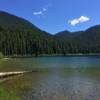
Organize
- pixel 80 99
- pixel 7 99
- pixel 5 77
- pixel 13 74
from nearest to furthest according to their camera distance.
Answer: pixel 7 99 → pixel 80 99 → pixel 5 77 → pixel 13 74

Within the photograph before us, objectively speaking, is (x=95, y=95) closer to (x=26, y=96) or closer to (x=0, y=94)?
(x=26, y=96)

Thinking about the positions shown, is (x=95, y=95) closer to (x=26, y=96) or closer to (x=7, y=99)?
(x=26, y=96)

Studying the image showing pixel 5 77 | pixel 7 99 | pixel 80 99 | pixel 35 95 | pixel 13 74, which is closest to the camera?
pixel 7 99

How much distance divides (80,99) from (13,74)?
29.4 m

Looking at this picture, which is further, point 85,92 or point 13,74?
point 13,74

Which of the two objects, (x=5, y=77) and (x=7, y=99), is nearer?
(x=7, y=99)

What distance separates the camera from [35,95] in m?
32.7

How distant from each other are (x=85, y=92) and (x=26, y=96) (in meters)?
7.98

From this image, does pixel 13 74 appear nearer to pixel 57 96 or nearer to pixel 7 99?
pixel 57 96

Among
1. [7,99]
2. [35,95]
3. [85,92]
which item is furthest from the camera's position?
[85,92]

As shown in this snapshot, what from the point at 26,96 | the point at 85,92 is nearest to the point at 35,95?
the point at 26,96

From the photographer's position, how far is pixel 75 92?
3550 centimetres

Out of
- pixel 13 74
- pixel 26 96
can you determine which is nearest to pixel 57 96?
pixel 26 96

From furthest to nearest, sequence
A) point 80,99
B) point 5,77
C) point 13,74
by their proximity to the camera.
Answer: point 13,74 < point 5,77 < point 80,99
